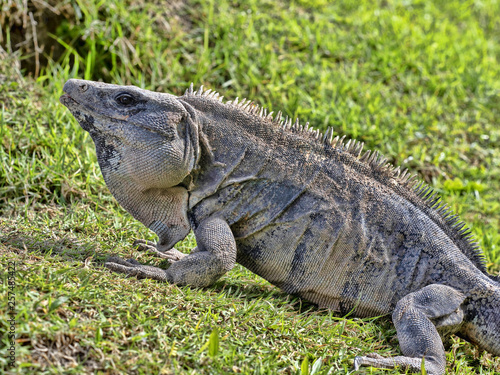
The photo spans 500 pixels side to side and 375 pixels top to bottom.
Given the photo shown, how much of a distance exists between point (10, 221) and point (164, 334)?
2111 mm

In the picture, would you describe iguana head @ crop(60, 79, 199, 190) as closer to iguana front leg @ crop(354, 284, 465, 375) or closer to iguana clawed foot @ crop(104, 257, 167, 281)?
iguana clawed foot @ crop(104, 257, 167, 281)

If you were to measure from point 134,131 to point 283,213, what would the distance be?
1284 mm

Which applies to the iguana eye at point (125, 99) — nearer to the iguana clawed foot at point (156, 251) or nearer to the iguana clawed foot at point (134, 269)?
the iguana clawed foot at point (134, 269)

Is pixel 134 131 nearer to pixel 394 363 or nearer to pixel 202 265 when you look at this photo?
pixel 202 265

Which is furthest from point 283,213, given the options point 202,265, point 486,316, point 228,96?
point 228,96

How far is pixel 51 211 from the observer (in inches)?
215

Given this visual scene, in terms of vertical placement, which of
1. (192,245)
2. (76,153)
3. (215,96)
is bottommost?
(192,245)

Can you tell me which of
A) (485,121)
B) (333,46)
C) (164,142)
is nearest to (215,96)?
(164,142)

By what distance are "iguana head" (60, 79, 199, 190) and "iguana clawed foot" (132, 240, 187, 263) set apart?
73cm

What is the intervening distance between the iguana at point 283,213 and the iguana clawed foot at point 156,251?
0.03 meters

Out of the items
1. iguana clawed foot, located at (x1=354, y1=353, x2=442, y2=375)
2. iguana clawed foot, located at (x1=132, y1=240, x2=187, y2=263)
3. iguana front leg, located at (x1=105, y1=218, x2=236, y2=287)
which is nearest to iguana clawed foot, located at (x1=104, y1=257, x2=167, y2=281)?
iguana front leg, located at (x1=105, y1=218, x2=236, y2=287)

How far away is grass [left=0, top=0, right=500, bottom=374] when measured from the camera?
11.7 feet

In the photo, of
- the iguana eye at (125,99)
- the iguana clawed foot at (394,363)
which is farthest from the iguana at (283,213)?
the iguana clawed foot at (394,363)

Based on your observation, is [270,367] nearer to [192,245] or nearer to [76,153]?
[192,245]
